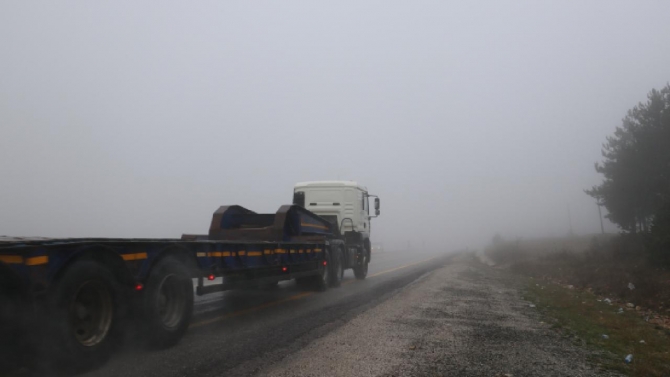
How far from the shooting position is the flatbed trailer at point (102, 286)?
3.89m

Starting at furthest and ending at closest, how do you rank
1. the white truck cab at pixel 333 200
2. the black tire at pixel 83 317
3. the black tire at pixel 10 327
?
the white truck cab at pixel 333 200 → the black tire at pixel 83 317 → the black tire at pixel 10 327

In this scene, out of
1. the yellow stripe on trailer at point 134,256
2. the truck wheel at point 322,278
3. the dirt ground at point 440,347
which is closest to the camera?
the dirt ground at point 440,347

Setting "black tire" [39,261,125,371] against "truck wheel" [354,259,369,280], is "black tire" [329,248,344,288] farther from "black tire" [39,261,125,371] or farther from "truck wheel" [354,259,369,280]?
"black tire" [39,261,125,371]

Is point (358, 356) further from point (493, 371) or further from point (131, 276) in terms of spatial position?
point (131, 276)

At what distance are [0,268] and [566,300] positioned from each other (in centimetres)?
1129

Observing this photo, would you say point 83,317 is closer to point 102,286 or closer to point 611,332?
point 102,286

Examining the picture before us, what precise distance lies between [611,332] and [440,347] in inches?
127

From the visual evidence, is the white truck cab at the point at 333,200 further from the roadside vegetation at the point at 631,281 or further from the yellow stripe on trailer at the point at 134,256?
the yellow stripe on trailer at the point at 134,256

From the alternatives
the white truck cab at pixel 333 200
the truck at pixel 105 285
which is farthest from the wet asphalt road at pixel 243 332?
the white truck cab at pixel 333 200

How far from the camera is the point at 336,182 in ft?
50.8

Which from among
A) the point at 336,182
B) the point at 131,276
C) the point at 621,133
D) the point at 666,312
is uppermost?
the point at 621,133

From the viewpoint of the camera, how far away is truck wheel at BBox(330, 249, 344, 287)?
13.0 meters

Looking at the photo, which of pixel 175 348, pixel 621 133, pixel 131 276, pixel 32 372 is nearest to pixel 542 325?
pixel 175 348

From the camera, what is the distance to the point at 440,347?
5738 mm
